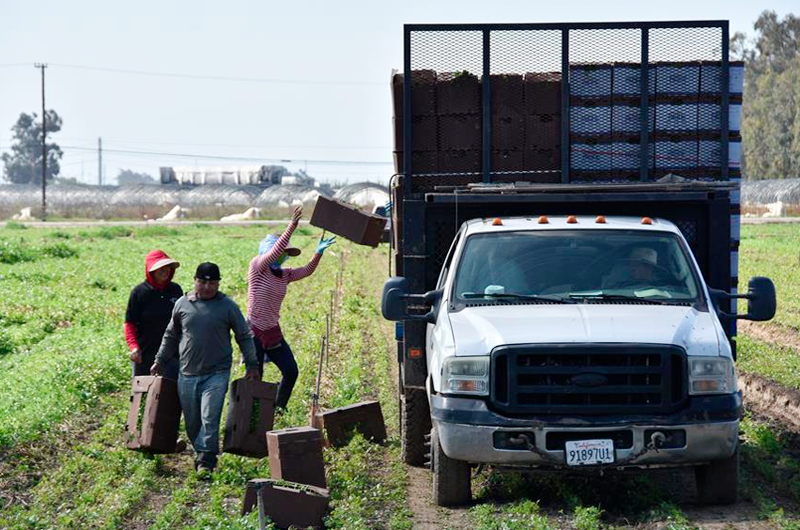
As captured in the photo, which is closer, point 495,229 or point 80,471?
point 495,229

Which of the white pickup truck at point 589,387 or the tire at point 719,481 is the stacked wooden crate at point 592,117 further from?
the tire at point 719,481

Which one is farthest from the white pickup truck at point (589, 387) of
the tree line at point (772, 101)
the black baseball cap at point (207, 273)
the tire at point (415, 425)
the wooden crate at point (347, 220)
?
the tree line at point (772, 101)

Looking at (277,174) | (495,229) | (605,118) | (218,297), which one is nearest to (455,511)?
(495,229)

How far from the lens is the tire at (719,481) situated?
8969mm

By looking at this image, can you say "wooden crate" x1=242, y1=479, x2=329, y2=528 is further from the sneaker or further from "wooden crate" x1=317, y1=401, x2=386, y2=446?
"wooden crate" x1=317, y1=401, x2=386, y2=446

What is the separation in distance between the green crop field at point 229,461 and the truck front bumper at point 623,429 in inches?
15.0

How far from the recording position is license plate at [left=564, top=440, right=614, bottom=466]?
28.0 feet

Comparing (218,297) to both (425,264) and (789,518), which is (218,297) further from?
(789,518)

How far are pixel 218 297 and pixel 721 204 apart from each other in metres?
4.28

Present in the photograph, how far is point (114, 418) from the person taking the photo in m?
13.1

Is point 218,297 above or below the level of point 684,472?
above

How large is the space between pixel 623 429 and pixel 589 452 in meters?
0.28

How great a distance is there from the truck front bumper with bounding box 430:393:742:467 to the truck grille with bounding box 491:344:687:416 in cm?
8

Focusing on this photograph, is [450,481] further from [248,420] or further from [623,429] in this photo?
[248,420]
